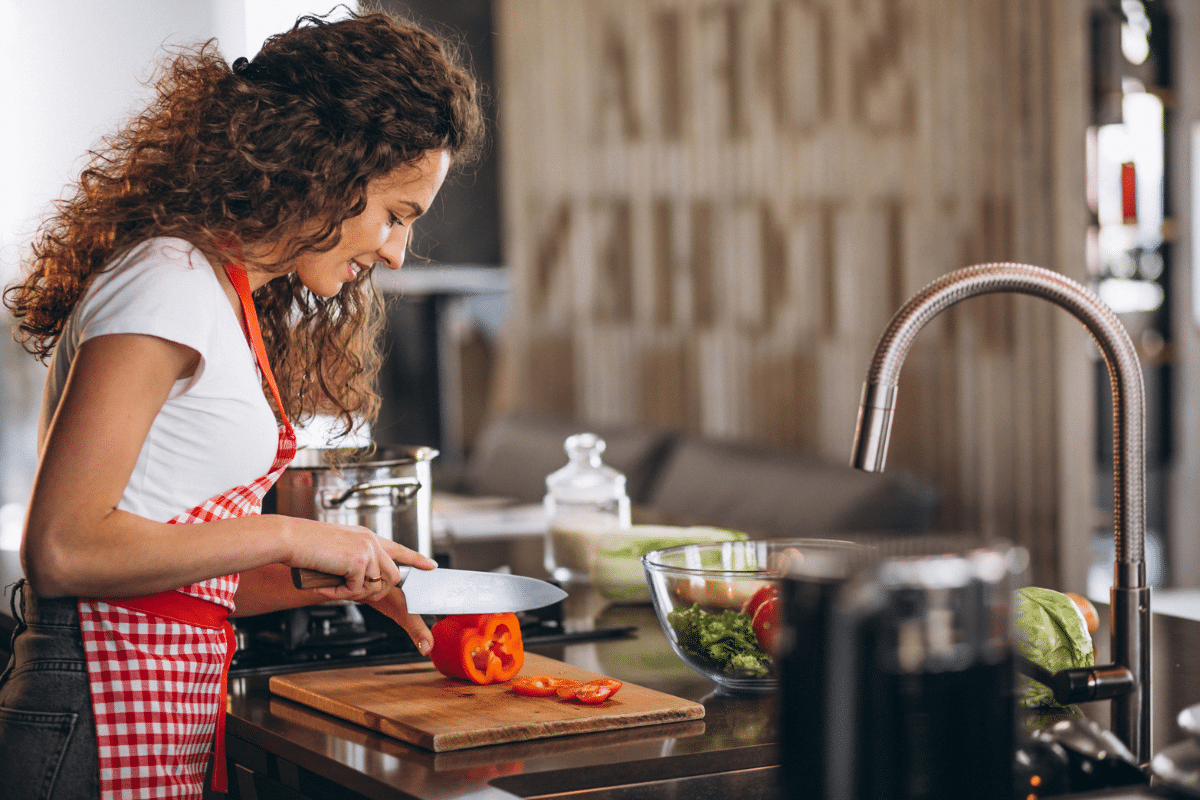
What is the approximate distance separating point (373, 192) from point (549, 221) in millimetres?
4438

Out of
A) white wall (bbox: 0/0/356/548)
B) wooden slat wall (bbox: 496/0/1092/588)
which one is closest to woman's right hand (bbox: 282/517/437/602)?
wooden slat wall (bbox: 496/0/1092/588)

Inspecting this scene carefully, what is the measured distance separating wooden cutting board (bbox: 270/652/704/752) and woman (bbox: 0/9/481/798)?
0.08 m

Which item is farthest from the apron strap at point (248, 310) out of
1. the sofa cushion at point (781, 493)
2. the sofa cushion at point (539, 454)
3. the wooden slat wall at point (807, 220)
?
the sofa cushion at point (539, 454)

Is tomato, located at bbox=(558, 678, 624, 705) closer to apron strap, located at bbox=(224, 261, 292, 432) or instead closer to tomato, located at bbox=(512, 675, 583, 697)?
tomato, located at bbox=(512, 675, 583, 697)

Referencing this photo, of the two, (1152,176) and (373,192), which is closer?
(373,192)

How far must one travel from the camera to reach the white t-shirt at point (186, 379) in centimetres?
118

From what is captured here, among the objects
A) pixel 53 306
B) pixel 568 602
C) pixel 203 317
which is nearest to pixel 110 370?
pixel 203 317

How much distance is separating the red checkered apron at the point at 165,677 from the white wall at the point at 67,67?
438 centimetres

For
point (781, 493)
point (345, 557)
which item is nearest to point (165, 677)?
point (345, 557)

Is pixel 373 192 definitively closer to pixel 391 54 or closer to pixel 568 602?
pixel 391 54

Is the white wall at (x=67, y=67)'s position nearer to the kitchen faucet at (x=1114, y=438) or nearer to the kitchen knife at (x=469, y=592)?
the kitchen knife at (x=469, y=592)

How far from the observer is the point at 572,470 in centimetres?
217

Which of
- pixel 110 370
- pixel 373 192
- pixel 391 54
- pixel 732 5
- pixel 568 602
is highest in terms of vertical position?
pixel 732 5

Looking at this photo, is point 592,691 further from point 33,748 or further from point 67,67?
point 67,67
